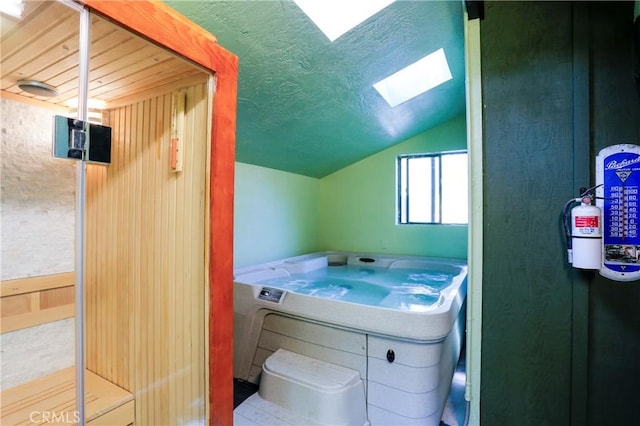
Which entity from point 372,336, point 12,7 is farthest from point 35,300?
point 372,336

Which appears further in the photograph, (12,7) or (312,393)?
(312,393)

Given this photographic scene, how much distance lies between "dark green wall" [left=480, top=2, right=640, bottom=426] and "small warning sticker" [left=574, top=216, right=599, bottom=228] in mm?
109

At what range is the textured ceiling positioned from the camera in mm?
1604

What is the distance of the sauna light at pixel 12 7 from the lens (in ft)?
Result: 2.78

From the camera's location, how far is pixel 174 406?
1.21 meters

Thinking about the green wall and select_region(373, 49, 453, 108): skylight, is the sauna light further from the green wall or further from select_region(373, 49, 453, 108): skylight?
select_region(373, 49, 453, 108): skylight

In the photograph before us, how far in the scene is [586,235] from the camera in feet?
3.19

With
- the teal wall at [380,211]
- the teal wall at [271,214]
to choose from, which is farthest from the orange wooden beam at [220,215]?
the teal wall at [380,211]

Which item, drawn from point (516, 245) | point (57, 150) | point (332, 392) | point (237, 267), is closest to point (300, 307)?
point (332, 392)

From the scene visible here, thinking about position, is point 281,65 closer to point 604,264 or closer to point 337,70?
point 337,70

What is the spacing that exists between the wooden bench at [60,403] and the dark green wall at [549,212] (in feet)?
5.29

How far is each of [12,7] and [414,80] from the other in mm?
2858

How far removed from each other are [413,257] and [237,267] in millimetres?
2329

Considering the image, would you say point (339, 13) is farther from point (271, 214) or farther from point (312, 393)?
point (312, 393)
